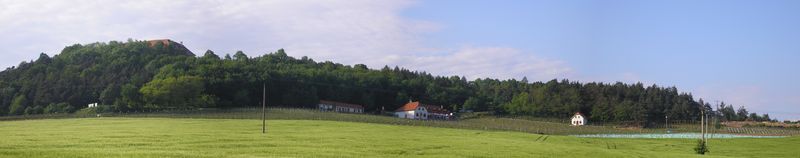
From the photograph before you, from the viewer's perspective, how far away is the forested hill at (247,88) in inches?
4702

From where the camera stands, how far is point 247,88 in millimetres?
129375

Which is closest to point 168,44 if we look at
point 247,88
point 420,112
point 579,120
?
point 247,88

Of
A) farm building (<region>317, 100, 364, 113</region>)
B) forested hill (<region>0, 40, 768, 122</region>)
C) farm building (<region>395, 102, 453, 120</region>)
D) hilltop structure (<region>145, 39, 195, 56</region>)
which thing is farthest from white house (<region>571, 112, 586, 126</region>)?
hilltop structure (<region>145, 39, 195, 56</region>)

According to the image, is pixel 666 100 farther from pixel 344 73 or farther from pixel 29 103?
pixel 29 103

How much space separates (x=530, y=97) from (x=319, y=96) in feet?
174

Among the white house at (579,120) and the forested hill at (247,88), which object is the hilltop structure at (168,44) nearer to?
the forested hill at (247,88)

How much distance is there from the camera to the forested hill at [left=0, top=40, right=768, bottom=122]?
119m

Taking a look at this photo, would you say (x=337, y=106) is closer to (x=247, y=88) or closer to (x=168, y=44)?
(x=247, y=88)

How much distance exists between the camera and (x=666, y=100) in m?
165

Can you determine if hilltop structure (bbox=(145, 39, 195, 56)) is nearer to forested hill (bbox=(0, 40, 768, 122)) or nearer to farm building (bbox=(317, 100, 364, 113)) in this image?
forested hill (bbox=(0, 40, 768, 122))

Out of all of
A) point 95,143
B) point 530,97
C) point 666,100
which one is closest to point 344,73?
point 530,97

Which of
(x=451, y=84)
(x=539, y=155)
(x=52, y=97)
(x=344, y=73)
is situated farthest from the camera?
(x=451, y=84)

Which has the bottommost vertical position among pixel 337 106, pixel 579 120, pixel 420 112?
pixel 579 120

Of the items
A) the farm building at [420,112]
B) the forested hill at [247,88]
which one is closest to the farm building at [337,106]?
the forested hill at [247,88]
